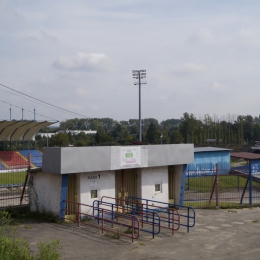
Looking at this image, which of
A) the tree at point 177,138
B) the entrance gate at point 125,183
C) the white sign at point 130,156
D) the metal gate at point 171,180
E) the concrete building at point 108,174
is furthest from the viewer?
the tree at point 177,138

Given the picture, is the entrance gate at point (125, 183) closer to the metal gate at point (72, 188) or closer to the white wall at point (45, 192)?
the metal gate at point (72, 188)

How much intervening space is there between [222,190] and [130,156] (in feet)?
35.2

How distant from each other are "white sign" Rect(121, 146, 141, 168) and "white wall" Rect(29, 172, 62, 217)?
109 inches

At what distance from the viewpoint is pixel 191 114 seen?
83.9 metres

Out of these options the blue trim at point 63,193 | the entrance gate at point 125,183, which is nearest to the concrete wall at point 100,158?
the blue trim at point 63,193

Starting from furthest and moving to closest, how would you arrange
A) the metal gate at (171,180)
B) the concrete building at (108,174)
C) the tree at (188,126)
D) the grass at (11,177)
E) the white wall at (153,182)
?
→ the tree at (188,126) < the grass at (11,177) < the metal gate at (171,180) < the white wall at (153,182) < the concrete building at (108,174)

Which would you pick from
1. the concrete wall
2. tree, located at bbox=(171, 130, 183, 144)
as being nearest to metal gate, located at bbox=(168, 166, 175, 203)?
the concrete wall

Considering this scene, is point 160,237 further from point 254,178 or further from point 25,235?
point 254,178

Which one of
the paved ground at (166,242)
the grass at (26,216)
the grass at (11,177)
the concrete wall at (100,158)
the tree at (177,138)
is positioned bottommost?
the paved ground at (166,242)

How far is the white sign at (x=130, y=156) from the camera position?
53.3 feet

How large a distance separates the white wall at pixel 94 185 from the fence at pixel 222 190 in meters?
4.90

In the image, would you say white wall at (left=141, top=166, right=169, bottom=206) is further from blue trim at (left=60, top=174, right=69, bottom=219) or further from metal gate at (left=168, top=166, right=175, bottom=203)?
blue trim at (left=60, top=174, right=69, bottom=219)

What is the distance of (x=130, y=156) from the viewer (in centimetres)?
1648

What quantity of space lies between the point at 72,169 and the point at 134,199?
3.91m
